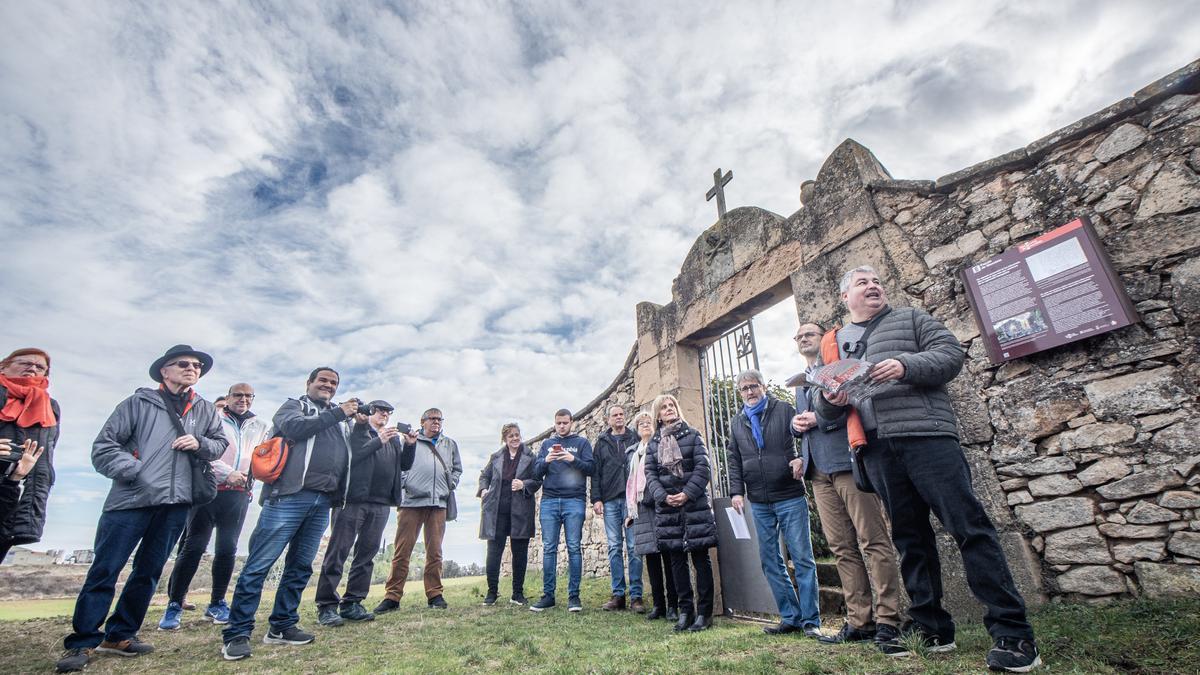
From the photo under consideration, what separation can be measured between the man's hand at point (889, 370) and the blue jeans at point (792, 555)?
1.51m

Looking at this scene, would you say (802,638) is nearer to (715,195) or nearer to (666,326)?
(666,326)

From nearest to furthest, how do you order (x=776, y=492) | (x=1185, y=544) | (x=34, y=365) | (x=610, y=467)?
(x=1185, y=544) < (x=34, y=365) < (x=776, y=492) < (x=610, y=467)

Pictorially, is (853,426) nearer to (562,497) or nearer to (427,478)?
(562,497)

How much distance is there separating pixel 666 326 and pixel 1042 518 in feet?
13.5

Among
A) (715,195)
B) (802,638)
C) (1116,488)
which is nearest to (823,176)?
(715,195)

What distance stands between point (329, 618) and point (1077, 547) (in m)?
5.38

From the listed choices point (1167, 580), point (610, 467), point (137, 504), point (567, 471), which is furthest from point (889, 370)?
point (137, 504)

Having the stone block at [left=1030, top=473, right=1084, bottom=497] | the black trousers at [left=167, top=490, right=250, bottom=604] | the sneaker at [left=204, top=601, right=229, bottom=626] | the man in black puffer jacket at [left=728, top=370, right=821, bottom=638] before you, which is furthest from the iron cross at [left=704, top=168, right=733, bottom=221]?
the sneaker at [left=204, top=601, right=229, bottom=626]

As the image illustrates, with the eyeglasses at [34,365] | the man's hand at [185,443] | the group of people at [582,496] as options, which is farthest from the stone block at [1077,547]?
the eyeglasses at [34,365]

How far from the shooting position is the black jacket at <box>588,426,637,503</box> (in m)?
5.48

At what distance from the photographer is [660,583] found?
463 cm

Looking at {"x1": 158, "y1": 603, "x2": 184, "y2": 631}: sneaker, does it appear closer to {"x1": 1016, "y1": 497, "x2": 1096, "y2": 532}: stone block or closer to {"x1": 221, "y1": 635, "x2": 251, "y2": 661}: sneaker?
{"x1": 221, "y1": 635, "x2": 251, "y2": 661}: sneaker

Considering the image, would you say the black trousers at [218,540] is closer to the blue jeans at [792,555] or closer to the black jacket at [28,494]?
the black jacket at [28,494]

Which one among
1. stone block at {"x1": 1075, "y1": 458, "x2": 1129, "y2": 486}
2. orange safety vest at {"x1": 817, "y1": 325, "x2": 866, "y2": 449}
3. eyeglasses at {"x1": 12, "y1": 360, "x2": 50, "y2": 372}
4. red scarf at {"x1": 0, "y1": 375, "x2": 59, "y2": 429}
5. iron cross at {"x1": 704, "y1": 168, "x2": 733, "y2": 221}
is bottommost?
stone block at {"x1": 1075, "y1": 458, "x2": 1129, "y2": 486}
